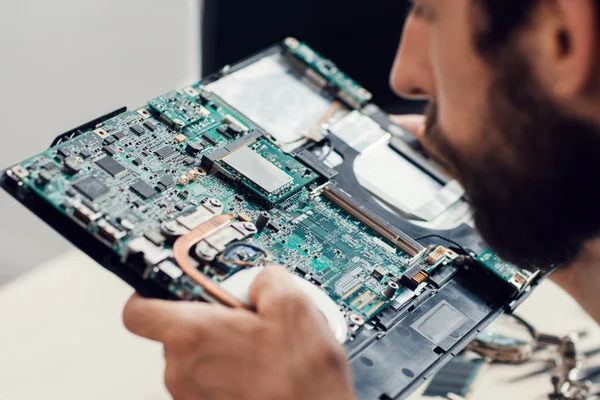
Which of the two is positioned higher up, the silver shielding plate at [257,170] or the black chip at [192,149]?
the black chip at [192,149]

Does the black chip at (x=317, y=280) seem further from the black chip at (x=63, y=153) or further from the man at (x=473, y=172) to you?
the black chip at (x=63, y=153)

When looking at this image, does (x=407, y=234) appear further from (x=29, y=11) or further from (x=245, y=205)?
(x=29, y=11)

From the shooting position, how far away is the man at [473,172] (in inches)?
48.9

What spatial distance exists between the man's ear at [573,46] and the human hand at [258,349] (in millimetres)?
591

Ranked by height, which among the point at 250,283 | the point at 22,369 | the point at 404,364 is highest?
the point at 250,283

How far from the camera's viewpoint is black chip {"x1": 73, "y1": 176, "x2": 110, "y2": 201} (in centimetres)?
152

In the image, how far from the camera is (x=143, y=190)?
62.3 inches

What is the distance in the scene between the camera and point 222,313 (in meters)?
1.40

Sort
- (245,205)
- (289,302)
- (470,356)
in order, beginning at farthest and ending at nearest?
(470,356)
(245,205)
(289,302)

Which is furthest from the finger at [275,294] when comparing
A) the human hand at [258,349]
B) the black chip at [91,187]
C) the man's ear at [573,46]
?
the man's ear at [573,46]

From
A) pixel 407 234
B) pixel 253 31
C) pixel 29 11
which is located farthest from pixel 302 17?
pixel 407 234

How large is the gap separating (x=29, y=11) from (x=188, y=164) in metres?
0.92

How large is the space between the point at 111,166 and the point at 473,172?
74 centimetres

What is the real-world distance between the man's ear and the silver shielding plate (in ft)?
2.21
